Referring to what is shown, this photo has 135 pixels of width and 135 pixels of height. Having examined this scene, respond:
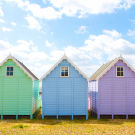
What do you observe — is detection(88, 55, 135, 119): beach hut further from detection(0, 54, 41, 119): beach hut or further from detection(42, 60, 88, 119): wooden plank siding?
detection(0, 54, 41, 119): beach hut

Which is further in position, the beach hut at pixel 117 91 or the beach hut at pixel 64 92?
the beach hut at pixel 117 91

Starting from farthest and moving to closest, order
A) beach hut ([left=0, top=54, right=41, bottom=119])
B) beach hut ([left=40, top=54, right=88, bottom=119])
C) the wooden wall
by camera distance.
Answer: the wooden wall < beach hut ([left=0, top=54, right=41, bottom=119]) < beach hut ([left=40, top=54, right=88, bottom=119])

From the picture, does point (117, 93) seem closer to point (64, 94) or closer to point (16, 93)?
point (64, 94)

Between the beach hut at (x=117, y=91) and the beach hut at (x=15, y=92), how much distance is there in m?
8.25

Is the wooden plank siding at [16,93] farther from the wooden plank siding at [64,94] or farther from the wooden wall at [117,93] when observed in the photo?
the wooden wall at [117,93]

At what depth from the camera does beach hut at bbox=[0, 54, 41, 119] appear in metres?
19.1

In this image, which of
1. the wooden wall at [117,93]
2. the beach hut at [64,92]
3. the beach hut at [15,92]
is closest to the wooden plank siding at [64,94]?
the beach hut at [64,92]

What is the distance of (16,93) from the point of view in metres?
19.2

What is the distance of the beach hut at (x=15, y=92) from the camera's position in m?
19.1

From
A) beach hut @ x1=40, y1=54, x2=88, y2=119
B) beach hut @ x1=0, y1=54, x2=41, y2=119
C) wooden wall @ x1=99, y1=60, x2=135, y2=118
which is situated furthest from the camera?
wooden wall @ x1=99, y1=60, x2=135, y2=118

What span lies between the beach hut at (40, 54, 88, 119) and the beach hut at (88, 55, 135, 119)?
1.89m

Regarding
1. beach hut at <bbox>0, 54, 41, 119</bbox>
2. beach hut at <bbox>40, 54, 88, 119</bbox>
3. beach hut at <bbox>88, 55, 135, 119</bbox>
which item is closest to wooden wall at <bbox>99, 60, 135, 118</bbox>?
beach hut at <bbox>88, 55, 135, 119</bbox>

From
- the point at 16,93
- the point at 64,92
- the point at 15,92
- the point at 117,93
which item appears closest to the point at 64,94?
the point at 64,92

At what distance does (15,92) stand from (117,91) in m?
12.4
